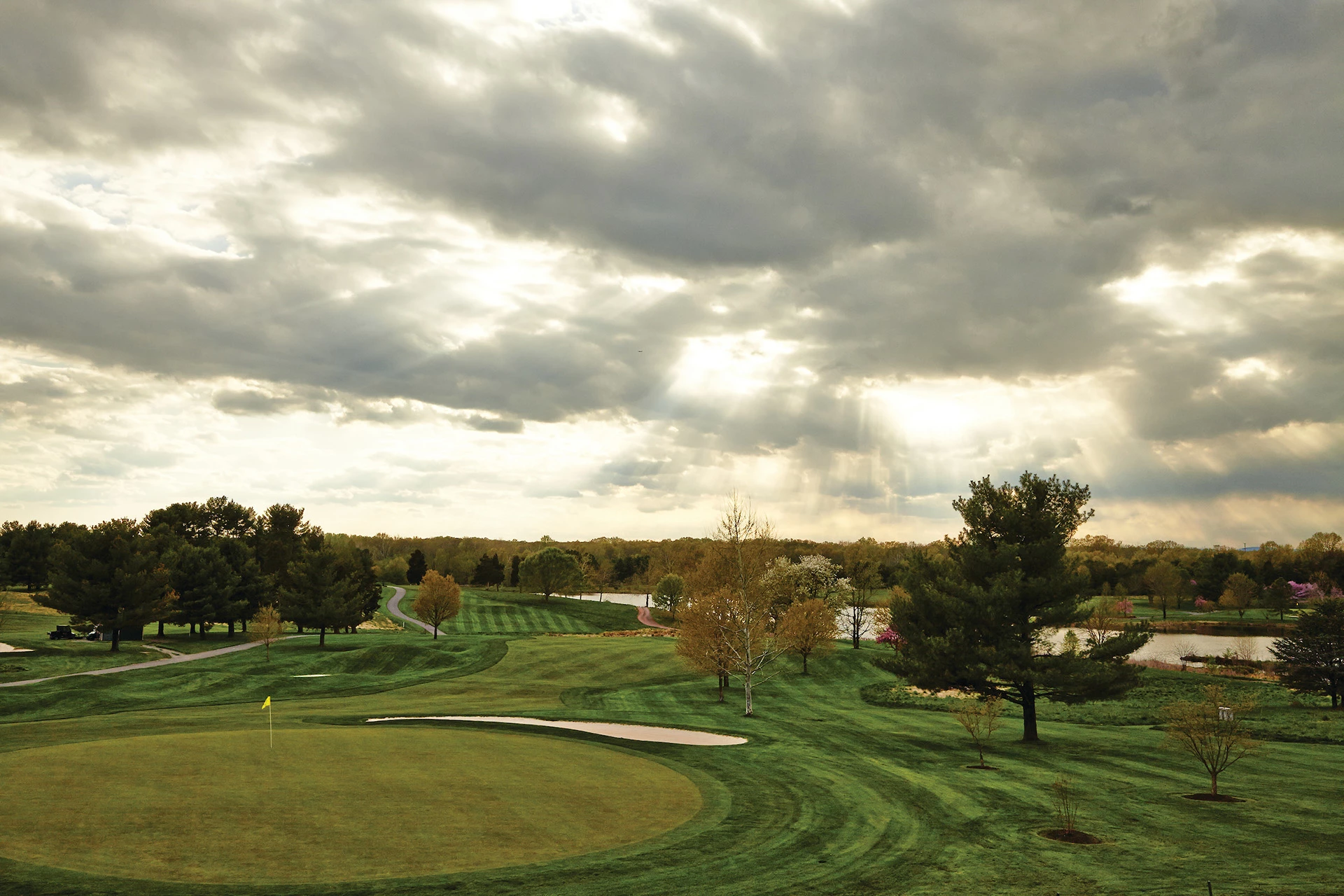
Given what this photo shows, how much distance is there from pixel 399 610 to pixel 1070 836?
10691 centimetres

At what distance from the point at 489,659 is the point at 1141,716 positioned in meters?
43.5

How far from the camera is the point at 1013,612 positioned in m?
32.9

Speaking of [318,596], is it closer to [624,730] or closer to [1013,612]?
[624,730]

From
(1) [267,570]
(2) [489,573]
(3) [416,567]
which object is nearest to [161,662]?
(1) [267,570]

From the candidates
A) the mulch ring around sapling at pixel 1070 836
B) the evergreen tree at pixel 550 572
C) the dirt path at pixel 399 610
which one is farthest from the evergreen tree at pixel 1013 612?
the evergreen tree at pixel 550 572

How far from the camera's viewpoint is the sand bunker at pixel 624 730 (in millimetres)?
31684

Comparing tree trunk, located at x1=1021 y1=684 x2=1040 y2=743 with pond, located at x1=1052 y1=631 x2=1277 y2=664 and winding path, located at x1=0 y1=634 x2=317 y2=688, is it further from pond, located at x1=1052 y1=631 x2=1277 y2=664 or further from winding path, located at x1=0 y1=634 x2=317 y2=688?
winding path, located at x1=0 y1=634 x2=317 y2=688

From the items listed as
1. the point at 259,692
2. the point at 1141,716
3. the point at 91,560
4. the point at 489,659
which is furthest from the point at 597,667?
the point at 91,560

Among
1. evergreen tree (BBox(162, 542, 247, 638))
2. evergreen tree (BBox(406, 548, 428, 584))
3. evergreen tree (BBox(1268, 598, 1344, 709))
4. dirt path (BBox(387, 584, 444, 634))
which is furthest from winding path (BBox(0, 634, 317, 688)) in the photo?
evergreen tree (BBox(1268, 598, 1344, 709))

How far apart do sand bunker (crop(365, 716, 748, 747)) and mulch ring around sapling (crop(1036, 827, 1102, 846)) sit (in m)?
13.2

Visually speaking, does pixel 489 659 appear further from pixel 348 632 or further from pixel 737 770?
pixel 737 770

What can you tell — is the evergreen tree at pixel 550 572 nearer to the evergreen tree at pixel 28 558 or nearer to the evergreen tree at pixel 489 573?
the evergreen tree at pixel 489 573

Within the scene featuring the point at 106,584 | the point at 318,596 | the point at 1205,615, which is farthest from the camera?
the point at 1205,615

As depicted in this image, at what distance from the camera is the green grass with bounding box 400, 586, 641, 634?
326 ft
